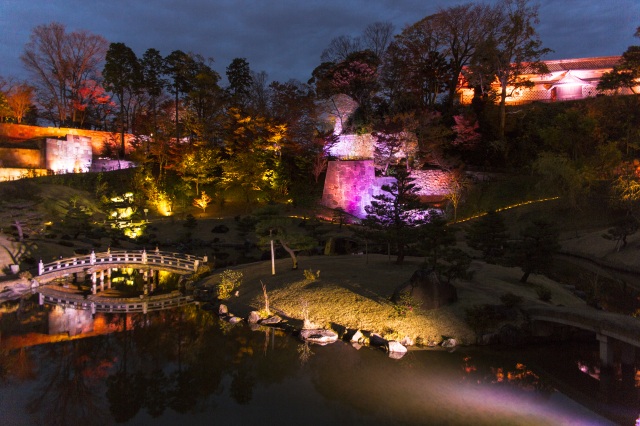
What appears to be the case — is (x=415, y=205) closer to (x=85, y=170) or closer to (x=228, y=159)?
(x=228, y=159)

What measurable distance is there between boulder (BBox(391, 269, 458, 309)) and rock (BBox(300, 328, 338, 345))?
9.55ft

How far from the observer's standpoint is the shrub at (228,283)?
21.0m

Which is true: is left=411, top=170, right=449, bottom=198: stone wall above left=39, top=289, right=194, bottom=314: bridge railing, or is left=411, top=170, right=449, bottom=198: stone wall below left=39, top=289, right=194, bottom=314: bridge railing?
above

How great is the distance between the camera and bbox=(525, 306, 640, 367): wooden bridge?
12.2 meters

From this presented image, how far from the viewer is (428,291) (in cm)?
1639

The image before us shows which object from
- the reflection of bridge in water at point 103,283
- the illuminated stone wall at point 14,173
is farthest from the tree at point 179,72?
the reflection of bridge in water at point 103,283

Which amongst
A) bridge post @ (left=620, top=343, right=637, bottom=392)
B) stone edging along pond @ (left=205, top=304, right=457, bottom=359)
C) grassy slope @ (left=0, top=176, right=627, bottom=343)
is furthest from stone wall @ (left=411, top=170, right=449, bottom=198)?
bridge post @ (left=620, top=343, right=637, bottom=392)

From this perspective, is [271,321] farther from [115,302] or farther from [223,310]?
[115,302]

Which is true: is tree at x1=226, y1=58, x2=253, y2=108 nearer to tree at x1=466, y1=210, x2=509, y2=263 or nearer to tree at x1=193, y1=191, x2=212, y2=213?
tree at x1=193, y1=191, x2=212, y2=213

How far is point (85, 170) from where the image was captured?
47.3 meters

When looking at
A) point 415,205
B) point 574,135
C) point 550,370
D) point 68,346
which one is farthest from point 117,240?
point 574,135

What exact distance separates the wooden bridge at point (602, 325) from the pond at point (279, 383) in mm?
767

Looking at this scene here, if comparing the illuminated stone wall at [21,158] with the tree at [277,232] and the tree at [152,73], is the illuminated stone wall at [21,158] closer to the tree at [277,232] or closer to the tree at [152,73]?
the tree at [152,73]

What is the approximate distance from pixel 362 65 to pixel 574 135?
21.8 m
